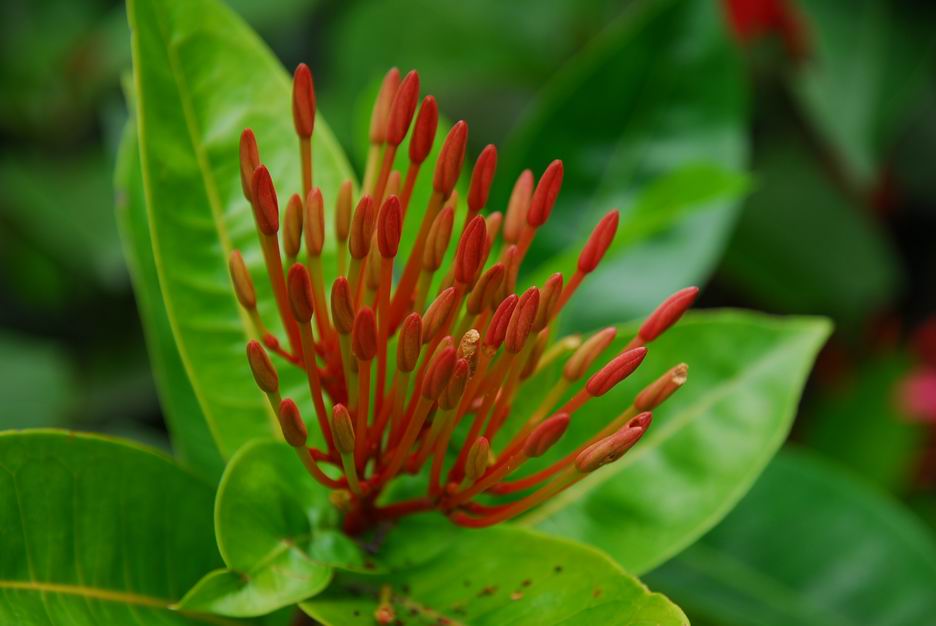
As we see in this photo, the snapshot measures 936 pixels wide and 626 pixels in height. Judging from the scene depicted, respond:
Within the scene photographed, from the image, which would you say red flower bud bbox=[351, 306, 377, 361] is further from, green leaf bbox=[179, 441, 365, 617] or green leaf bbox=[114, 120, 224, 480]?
green leaf bbox=[114, 120, 224, 480]

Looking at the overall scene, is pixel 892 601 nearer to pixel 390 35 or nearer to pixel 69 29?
pixel 390 35

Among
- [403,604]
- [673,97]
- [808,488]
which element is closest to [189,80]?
[403,604]

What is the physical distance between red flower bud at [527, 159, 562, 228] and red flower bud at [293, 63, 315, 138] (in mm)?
127

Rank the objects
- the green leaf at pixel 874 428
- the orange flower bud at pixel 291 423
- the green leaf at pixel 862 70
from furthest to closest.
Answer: the green leaf at pixel 874 428 < the green leaf at pixel 862 70 < the orange flower bud at pixel 291 423

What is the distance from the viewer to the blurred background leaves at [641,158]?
3.12 ft

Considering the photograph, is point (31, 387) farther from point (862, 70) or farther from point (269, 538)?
A: point (862, 70)

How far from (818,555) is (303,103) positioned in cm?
60

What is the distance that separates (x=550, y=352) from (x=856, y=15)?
804 mm

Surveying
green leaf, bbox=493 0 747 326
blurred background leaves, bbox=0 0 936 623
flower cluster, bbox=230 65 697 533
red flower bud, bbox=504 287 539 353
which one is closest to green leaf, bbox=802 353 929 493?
blurred background leaves, bbox=0 0 936 623

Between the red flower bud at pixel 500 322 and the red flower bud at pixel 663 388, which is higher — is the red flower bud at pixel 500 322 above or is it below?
above

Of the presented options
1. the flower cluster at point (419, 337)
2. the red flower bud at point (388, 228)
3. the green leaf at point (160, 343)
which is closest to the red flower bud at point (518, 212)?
the flower cluster at point (419, 337)

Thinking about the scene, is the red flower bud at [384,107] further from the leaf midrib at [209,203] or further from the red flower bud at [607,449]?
the red flower bud at [607,449]

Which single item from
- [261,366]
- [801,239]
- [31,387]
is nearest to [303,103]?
[261,366]

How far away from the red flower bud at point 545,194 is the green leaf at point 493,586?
17 cm
